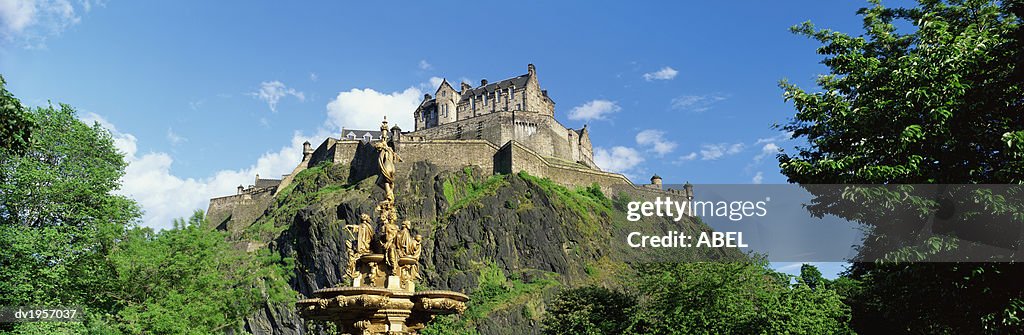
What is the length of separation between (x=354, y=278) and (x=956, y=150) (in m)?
10.2

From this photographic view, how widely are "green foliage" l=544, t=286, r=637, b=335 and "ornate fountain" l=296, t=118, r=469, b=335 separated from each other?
22.8 meters

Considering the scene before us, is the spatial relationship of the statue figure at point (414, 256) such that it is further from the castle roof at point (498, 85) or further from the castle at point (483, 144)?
the castle roof at point (498, 85)

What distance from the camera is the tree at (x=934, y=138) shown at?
36.7 feet

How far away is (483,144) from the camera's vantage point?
7650 cm

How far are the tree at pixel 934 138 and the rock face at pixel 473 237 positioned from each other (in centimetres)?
3880

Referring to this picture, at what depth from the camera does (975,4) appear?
13.9 meters

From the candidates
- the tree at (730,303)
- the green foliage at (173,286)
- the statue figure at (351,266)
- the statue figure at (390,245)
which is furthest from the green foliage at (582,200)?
the statue figure at (351,266)

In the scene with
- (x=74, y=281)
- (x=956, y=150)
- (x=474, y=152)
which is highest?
(x=474, y=152)

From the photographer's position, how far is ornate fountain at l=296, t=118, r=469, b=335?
31.0 feet

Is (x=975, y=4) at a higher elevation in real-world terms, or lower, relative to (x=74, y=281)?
higher

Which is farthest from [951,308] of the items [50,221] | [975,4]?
[50,221]

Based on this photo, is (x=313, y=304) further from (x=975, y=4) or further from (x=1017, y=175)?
(x=975, y=4)

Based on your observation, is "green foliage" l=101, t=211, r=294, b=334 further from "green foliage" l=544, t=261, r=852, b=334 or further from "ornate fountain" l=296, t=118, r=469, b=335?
"ornate fountain" l=296, t=118, r=469, b=335

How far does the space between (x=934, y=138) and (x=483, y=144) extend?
65.5 metres
